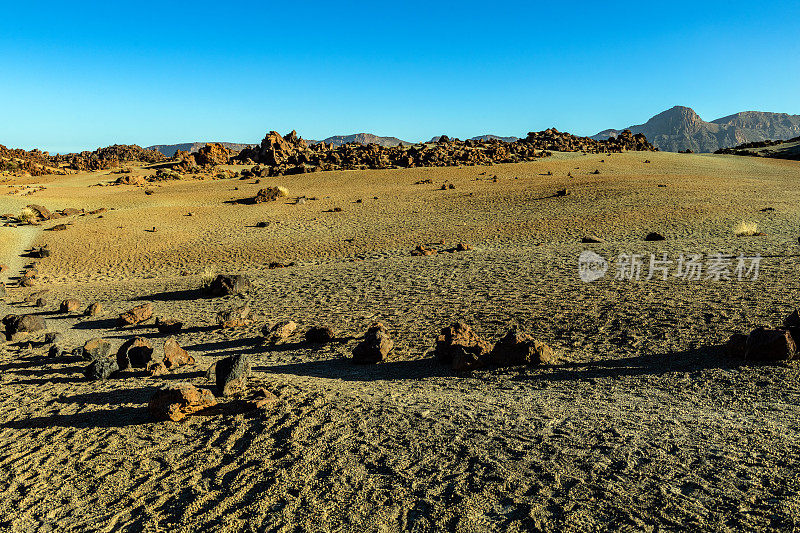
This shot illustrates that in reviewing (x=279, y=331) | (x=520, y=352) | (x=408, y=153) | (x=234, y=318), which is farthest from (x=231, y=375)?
(x=408, y=153)

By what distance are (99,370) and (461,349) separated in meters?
5.47

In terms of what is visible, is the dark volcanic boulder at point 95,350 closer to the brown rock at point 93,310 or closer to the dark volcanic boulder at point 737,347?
the brown rock at point 93,310

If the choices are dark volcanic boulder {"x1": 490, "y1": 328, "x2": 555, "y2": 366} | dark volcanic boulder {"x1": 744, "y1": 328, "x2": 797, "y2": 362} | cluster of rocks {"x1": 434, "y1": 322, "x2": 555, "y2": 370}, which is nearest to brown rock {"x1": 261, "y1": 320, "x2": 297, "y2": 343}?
cluster of rocks {"x1": 434, "y1": 322, "x2": 555, "y2": 370}

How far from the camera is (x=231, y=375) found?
20.7ft

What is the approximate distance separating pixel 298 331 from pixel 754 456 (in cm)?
737

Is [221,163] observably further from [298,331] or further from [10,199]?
[298,331]

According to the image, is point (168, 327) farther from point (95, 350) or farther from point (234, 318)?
point (95, 350)

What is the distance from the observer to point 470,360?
702 centimetres

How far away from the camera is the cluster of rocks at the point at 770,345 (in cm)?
622

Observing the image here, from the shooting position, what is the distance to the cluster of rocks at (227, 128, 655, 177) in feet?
153

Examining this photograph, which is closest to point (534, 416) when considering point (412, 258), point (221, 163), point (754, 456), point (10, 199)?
point (754, 456)

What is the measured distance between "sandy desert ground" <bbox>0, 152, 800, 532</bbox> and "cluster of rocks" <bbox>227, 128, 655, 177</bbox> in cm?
3170

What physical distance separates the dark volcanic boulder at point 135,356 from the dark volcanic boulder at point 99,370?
0.18 m

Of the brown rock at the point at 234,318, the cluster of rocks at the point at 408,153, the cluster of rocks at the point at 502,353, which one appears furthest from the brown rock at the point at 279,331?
the cluster of rocks at the point at 408,153
